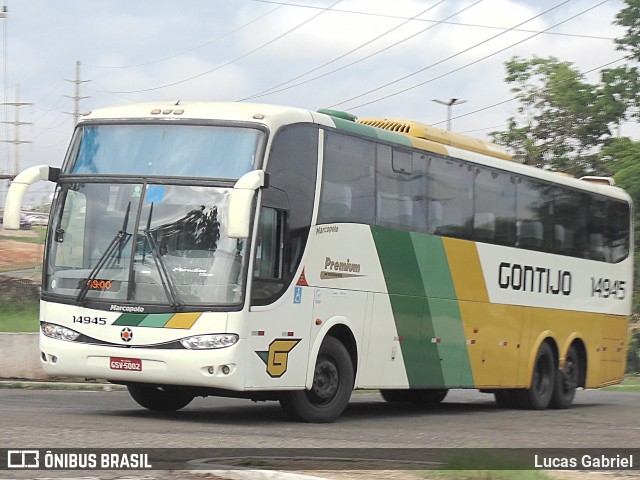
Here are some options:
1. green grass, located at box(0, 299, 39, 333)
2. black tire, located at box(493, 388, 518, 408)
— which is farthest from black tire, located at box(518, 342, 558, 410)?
green grass, located at box(0, 299, 39, 333)

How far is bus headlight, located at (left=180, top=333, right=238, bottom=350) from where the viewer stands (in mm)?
13430

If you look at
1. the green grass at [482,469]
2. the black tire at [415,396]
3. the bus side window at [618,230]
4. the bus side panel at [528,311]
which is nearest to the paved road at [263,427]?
the black tire at [415,396]

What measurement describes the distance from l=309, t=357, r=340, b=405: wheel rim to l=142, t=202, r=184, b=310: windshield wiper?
2.15 metres

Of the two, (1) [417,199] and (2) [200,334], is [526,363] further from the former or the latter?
(2) [200,334]

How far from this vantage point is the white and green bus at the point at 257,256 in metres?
13.6

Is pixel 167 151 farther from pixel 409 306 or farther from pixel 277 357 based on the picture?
pixel 409 306

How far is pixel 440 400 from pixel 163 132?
30.5ft

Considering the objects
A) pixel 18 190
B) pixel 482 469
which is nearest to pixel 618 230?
pixel 18 190

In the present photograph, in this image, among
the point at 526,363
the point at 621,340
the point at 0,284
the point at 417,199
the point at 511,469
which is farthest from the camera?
the point at 0,284

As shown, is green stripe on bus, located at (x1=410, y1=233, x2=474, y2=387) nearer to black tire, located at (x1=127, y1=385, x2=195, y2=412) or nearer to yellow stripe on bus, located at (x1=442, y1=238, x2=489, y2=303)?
yellow stripe on bus, located at (x1=442, y1=238, x2=489, y2=303)

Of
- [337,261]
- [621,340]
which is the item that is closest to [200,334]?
[337,261]

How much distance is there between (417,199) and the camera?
17.2m

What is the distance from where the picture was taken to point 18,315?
47.3 meters

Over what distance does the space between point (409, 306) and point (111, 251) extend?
4.78 metres
